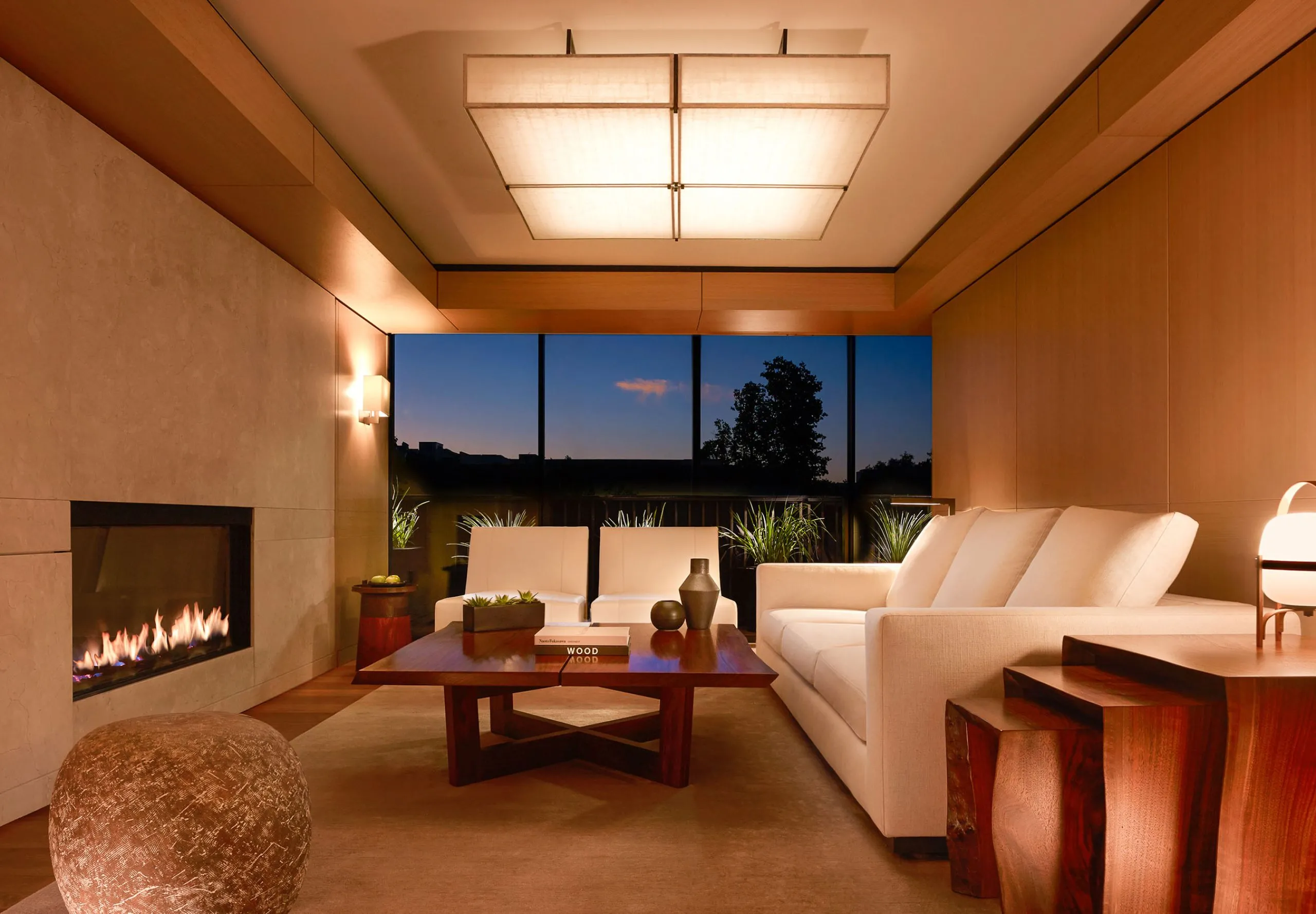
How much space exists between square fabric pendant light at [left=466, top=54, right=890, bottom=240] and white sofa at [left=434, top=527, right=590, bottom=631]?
2191 mm

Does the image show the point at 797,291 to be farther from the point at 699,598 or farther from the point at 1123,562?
the point at 1123,562

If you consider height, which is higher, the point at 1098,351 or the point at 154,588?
the point at 1098,351

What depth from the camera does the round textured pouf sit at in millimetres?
1599

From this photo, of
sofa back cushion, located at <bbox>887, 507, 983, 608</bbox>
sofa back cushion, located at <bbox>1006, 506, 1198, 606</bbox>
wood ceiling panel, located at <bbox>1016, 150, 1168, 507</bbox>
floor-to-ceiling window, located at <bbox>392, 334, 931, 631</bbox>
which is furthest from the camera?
floor-to-ceiling window, located at <bbox>392, 334, 931, 631</bbox>

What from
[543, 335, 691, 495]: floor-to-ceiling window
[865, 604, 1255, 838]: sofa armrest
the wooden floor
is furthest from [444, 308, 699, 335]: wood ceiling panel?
[865, 604, 1255, 838]: sofa armrest

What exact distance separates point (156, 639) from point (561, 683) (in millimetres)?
2008

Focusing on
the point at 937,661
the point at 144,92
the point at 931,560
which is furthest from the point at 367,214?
the point at 937,661

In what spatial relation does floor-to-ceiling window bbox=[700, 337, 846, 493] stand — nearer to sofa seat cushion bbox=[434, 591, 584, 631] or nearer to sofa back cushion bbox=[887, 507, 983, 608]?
sofa seat cushion bbox=[434, 591, 584, 631]

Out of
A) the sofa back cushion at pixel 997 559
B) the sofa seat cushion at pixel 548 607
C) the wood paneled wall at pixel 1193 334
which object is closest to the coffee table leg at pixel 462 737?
the sofa seat cushion at pixel 548 607

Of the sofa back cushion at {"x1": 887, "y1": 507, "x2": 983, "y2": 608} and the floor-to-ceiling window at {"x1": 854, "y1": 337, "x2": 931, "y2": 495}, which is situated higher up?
the floor-to-ceiling window at {"x1": 854, "y1": 337, "x2": 931, "y2": 495}

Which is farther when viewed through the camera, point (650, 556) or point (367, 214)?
point (650, 556)

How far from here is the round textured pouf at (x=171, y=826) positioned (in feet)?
5.24

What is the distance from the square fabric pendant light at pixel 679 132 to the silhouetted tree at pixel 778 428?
3.67m

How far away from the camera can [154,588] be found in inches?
134
